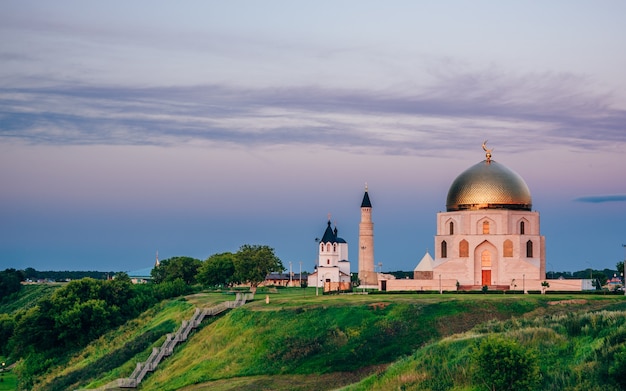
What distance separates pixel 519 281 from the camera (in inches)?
3558

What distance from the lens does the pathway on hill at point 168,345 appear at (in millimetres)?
62516

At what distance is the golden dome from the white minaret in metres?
24.6

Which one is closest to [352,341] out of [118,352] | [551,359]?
[551,359]

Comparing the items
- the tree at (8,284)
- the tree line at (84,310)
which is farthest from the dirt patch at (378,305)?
the tree at (8,284)

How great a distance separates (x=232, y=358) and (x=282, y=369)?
4.96 meters

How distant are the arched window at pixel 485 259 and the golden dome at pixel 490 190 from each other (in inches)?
191

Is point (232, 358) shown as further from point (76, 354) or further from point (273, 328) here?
point (76, 354)

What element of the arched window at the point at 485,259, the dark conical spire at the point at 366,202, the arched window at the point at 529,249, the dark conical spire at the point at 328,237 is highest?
the dark conical spire at the point at 366,202

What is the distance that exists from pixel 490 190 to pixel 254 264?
34.6 meters

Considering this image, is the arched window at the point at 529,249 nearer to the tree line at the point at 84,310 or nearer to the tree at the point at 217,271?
the tree line at the point at 84,310

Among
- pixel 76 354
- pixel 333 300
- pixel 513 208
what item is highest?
pixel 513 208

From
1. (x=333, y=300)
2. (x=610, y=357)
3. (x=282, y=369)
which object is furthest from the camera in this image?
(x=333, y=300)

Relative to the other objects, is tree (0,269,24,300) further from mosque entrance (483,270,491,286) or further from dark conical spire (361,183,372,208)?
mosque entrance (483,270,491,286)

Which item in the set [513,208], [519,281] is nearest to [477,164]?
[513,208]
